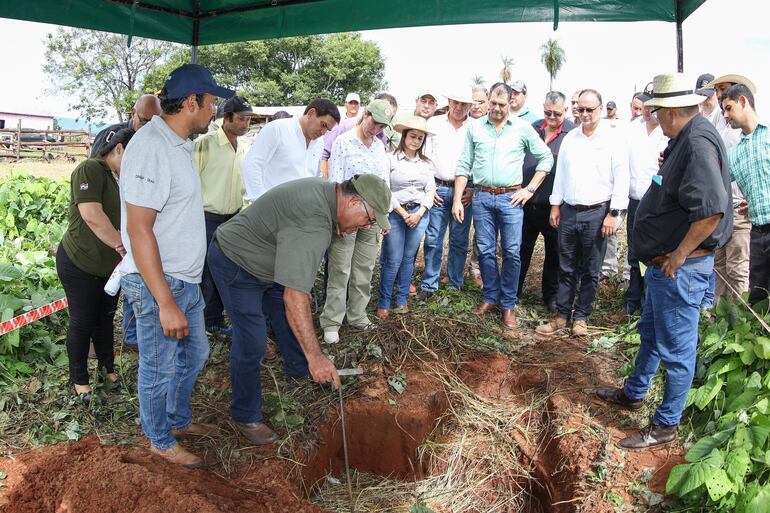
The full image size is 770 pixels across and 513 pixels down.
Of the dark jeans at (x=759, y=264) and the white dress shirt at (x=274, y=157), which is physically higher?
the white dress shirt at (x=274, y=157)

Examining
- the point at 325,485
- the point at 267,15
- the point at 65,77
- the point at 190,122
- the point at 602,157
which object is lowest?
the point at 325,485

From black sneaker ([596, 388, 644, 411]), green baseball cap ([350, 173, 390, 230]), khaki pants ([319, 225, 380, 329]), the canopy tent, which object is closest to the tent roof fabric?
the canopy tent

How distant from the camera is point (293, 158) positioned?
4.57 meters

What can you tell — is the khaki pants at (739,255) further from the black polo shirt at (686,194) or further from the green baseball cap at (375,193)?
the green baseball cap at (375,193)

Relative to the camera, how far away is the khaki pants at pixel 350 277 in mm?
4605

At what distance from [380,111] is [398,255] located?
4.38ft

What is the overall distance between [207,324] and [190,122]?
246 cm

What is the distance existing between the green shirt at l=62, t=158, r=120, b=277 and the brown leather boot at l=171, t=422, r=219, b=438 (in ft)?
3.60

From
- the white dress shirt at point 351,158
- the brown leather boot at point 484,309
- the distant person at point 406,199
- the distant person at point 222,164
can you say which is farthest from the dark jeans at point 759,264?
the distant person at point 222,164

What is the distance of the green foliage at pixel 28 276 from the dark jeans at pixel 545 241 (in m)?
4.28

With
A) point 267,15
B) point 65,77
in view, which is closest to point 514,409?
point 267,15

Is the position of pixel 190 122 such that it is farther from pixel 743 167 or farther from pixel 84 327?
pixel 743 167

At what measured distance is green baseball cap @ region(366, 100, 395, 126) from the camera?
4.71 metres

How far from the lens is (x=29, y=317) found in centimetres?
407
